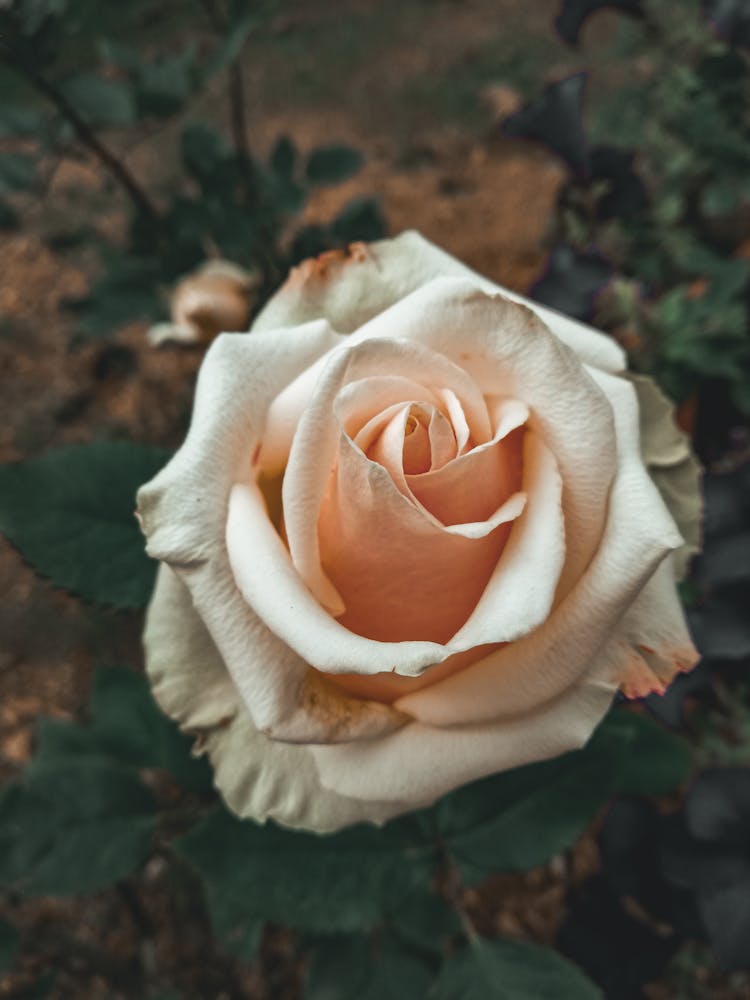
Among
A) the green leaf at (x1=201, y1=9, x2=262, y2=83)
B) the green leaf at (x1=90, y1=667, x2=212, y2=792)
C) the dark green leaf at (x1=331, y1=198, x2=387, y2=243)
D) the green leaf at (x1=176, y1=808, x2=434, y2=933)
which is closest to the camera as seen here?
the green leaf at (x1=176, y1=808, x2=434, y2=933)

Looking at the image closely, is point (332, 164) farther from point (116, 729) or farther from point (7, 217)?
point (116, 729)

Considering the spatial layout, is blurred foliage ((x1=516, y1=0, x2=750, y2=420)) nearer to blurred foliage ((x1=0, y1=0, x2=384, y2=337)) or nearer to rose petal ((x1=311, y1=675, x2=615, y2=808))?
blurred foliage ((x1=0, y1=0, x2=384, y2=337))

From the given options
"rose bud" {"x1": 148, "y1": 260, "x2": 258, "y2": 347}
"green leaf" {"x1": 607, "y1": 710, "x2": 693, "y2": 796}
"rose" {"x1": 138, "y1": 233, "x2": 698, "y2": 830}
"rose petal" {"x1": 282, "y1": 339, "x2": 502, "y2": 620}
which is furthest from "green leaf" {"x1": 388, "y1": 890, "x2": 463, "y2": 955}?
"rose bud" {"x1": 148, "y1": 260, "x2": 258, "y2": 347}

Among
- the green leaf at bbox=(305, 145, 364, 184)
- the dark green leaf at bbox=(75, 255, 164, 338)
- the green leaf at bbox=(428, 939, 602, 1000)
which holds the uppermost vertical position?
the green leaf at bbox=(305, 145, 364, 184)

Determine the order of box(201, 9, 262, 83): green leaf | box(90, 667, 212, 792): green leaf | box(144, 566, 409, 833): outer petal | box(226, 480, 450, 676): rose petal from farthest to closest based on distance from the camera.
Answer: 1. box(201, 9, 262, 83): green leaf
2. box(90, 667, 212, 792): green leaf
3. box(144, 566, 409, 833): outer petal
4. box(226, 480, 450, 676): rose petal

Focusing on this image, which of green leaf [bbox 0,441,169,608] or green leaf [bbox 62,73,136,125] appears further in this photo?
green leaf [bbox 62,73,136,125]

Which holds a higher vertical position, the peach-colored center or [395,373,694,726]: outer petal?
the peach-colored center

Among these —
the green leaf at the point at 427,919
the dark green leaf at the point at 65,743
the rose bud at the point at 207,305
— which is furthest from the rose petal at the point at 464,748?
the rose bud at the point at 207,305
